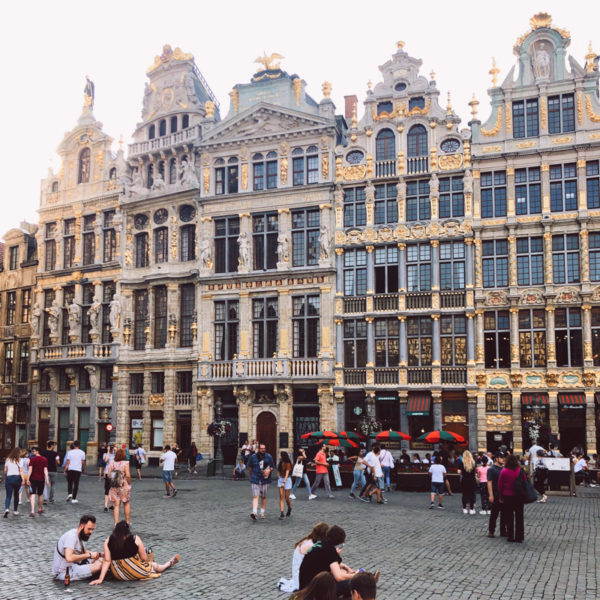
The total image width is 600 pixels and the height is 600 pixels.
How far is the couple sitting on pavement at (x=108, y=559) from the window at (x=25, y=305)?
1522 inches

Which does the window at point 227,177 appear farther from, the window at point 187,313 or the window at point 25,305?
the window at point 25,305

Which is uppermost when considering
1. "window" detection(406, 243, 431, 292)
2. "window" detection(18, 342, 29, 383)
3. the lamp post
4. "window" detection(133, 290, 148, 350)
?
"window" detection(406, 243, 431, 292)

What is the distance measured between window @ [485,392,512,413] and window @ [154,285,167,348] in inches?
741

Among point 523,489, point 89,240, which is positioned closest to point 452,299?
point 523,489

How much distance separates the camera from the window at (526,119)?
1388 inches

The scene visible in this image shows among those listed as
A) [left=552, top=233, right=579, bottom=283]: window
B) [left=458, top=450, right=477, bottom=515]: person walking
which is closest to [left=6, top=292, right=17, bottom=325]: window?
[left=552, top=233, right=579, bottom=283]: window

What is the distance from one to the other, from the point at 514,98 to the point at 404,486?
20361mm

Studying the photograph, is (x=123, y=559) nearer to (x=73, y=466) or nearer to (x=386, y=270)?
→ (x=73, y=466)

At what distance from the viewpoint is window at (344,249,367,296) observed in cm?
3719

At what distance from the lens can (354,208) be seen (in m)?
37.9

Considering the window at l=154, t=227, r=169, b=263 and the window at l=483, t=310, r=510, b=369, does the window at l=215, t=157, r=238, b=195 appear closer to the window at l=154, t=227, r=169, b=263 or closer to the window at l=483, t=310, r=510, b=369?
the window at l=154, t=227, r=169, b=263

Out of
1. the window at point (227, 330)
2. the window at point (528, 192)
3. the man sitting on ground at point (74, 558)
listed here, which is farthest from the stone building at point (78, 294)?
the man sitting on ground at point (74, 558)

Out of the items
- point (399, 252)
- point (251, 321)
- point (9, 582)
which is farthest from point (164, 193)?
point (9, 582)

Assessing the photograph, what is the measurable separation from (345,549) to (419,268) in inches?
931
